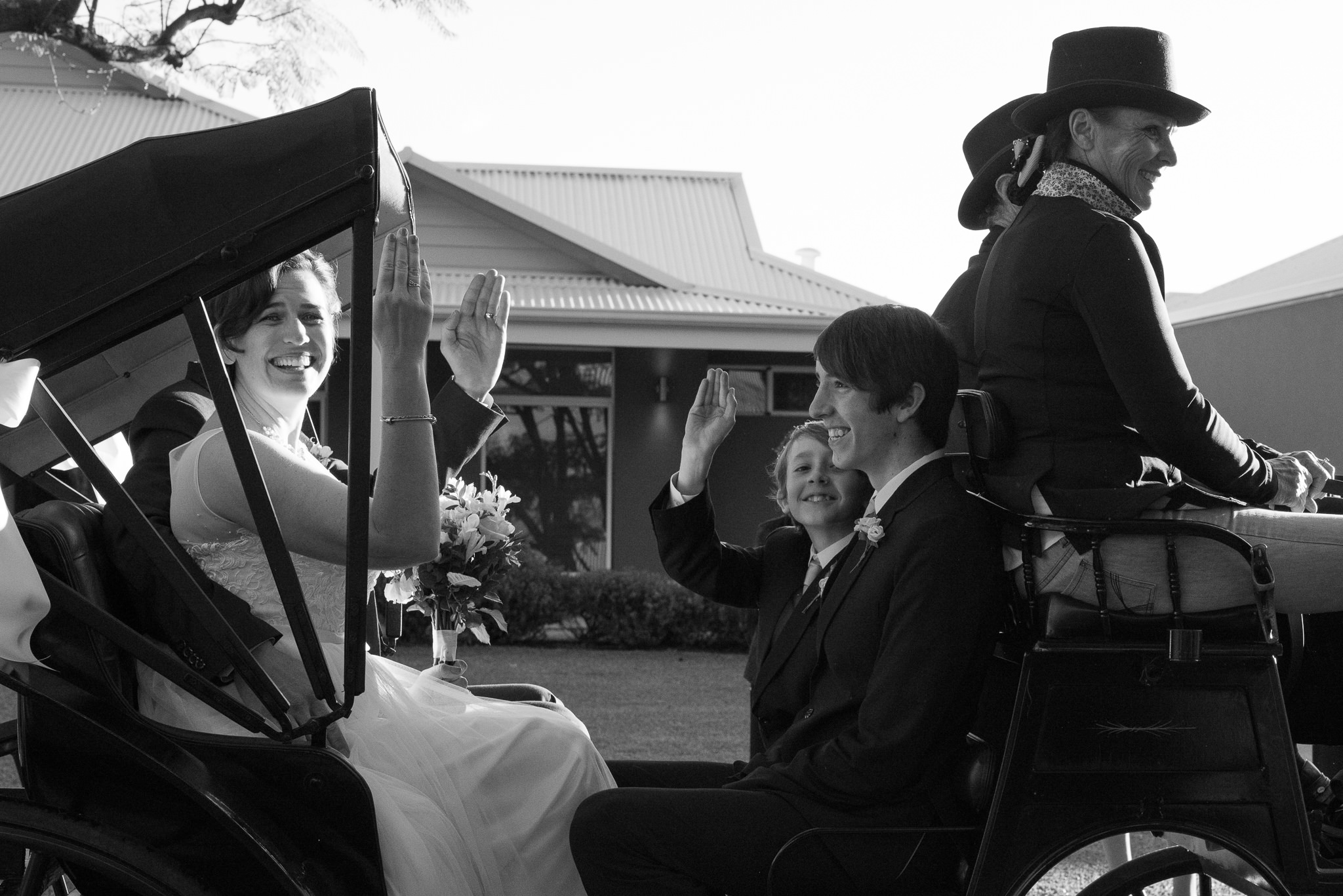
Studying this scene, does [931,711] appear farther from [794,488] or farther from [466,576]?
[466,576]

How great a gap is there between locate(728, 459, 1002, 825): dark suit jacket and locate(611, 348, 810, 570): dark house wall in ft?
35.7

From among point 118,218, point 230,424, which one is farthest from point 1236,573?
A: point 118,218

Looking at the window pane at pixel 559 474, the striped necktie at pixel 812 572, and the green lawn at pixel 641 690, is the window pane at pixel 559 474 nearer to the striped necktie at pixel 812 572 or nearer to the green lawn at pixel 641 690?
the green lawn at pixel 641 690

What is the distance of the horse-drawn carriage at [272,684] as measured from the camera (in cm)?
224

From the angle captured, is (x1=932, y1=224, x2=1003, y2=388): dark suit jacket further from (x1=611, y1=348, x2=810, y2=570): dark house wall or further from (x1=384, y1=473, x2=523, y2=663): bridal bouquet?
(x1=611, y1=348, x2=810, y2=570): dark house wall

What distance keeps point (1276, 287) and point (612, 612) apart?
647 cm

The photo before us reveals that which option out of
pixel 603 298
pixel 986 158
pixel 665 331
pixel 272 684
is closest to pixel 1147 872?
pixel 272 684

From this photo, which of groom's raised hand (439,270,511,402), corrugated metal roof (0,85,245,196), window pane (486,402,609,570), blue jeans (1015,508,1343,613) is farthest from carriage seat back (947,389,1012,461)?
corrugated metal roof (0,85,245,196)

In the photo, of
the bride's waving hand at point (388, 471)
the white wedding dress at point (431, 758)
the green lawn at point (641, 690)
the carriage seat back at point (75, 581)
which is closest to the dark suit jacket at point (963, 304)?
the white wedding dress at point (431, 758)

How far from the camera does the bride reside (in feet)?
7.95

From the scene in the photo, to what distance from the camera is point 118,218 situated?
7.34ft

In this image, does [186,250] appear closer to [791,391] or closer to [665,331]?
[665,331]

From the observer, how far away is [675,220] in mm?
17422

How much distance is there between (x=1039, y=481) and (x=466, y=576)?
171 centimetres
